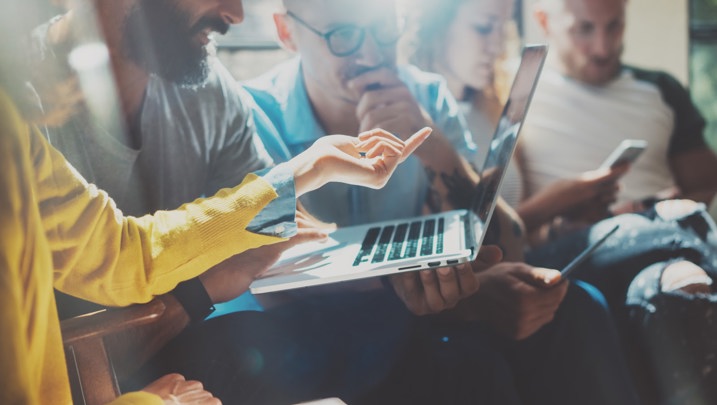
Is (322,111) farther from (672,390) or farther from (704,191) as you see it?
(704,191)

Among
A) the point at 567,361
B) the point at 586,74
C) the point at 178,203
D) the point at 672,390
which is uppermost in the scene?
the point at 178,203

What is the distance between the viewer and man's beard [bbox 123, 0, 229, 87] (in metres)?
0.95

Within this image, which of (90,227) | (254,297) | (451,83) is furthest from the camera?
(451,83)

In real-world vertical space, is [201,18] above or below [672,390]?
above

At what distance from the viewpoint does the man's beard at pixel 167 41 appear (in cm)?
95

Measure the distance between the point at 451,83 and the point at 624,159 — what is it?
43cm

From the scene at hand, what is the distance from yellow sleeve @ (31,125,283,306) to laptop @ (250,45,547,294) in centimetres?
8

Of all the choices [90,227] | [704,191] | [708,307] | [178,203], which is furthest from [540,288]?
[704,191]

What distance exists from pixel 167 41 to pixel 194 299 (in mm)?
323

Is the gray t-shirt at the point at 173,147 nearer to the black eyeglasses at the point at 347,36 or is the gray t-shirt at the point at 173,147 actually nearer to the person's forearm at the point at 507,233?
the black eyeglasses at the point at 347,36

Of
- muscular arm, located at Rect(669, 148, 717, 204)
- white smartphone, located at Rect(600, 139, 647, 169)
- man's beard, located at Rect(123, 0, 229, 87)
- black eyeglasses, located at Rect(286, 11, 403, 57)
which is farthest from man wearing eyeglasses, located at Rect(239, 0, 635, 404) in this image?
muscular arm, located at Rect(669, 148, 717, 204)

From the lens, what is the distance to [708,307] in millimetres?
1239

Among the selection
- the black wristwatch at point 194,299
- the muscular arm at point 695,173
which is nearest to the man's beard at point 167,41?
the black wristwatch at point 194,299

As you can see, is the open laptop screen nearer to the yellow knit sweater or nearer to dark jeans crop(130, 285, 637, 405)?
dark jeans crop(130, 285, 637, 405)
